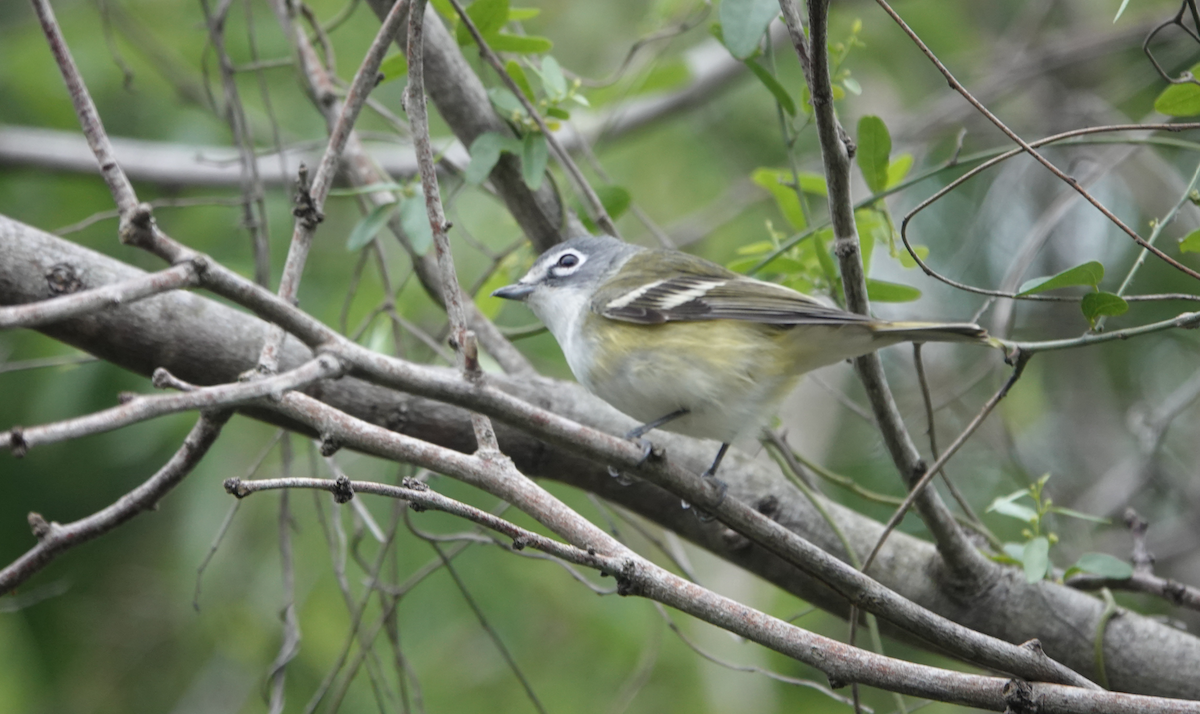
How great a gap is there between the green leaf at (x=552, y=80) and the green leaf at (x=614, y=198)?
0.48 metres

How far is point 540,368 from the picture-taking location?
549cm

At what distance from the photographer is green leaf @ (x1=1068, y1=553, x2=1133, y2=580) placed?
3.04 m

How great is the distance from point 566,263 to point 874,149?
122cm

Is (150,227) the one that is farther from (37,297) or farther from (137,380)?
(137,380)

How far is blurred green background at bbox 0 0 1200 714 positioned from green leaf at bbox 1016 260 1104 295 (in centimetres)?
202

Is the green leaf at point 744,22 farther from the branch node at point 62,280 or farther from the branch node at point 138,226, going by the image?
the branch node at point 62,280

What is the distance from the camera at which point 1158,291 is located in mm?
5844

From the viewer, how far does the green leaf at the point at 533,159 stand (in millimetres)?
3287

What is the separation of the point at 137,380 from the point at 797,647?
3.66 meters

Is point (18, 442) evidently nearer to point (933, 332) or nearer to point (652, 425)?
point (652, 425)

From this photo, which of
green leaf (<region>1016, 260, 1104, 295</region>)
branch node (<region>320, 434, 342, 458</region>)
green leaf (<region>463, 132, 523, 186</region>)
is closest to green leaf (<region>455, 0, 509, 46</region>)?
green leaf (<region>463, 132, 523, 186</region>)

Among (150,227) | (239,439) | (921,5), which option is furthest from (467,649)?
(921,5)

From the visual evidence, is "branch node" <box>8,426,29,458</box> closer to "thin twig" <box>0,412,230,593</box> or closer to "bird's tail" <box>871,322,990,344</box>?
"thin twig" <box>0,412,230,593</box>

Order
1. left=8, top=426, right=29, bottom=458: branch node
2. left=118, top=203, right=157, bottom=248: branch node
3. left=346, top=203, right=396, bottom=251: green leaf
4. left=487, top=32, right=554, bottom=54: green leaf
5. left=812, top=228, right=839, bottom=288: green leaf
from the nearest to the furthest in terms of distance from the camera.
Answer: left=8, top=426, right=29, bottom=458: branch node
left=118, top=203, right=157, bottom=248: branch node
left=812, top=228, right=839, bottom=288: green leaf
left=487, top=32, right=554, bottom=54: green leaf
left=346, top=203, right=396, bottom=251: green leaf
